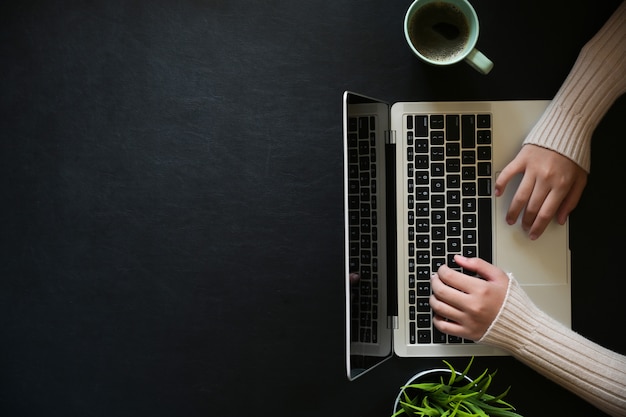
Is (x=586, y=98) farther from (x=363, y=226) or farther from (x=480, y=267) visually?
(x=363, y=226)

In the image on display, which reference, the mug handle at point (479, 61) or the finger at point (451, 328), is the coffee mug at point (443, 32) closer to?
the mug handle at point (479, 61)

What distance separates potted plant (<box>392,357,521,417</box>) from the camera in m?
0.85

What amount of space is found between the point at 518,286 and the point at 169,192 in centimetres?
66

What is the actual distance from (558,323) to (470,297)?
162mm

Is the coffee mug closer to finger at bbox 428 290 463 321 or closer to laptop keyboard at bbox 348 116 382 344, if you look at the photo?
laptop keyboard at bbox 348 116 382 344

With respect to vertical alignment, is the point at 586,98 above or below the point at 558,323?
above

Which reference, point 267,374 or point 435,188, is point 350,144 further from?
point 267,374

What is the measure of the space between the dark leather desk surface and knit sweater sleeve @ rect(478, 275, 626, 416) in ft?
0.24

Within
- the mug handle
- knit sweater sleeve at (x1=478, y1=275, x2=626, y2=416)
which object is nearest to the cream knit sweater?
knit sweater sleeve at (x1=478, y1=275, x2=626, y2=416)

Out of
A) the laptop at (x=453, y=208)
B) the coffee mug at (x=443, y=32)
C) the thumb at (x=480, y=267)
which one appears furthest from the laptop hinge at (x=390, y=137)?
the thumb at (x=480, y=267)

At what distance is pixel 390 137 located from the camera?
3.09ft

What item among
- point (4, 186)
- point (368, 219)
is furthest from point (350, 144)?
point (4, 186)

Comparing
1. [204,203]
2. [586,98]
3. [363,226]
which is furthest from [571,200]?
[204,203]

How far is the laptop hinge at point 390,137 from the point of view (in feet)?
3.06
